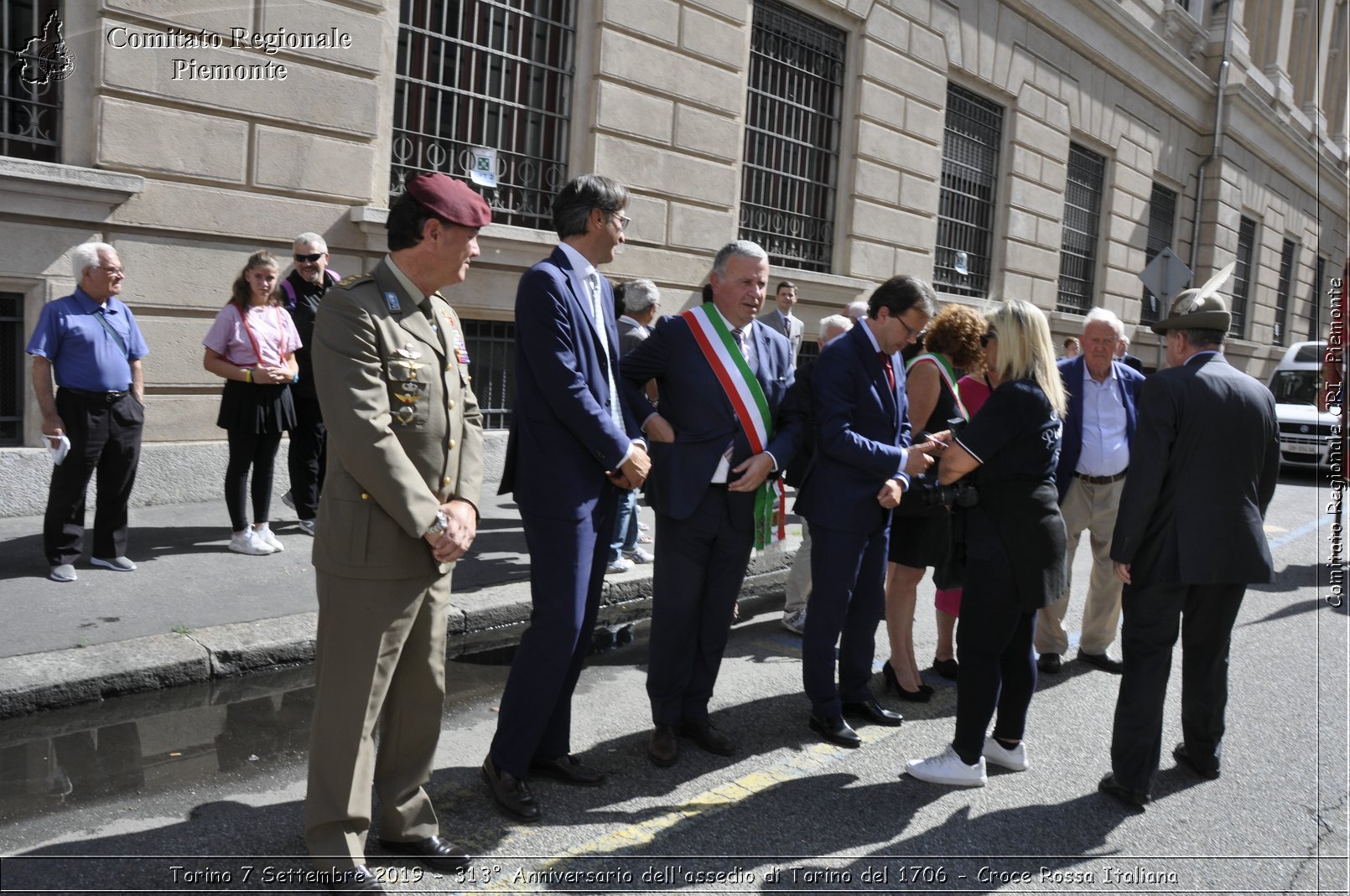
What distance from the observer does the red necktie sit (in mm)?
4664

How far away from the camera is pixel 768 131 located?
501 inches

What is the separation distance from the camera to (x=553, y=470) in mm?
3770

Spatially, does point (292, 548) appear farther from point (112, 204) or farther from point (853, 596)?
point (853, 596)

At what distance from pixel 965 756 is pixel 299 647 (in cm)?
310

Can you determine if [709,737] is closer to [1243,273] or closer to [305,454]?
[305,454]

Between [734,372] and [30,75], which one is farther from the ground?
[30,75]

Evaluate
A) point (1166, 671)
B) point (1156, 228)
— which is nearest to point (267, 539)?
point (1166, 671)

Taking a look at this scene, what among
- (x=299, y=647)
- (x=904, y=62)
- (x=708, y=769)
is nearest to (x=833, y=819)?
(x=708, y=769)

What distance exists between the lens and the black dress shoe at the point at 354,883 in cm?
303

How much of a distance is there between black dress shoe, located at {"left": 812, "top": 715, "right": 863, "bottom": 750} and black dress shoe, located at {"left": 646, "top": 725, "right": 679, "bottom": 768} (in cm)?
68

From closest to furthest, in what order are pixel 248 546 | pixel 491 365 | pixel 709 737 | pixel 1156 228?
pixel 709 737 < pixel 248 546 < pixel 491 365 < pixel 1156 228

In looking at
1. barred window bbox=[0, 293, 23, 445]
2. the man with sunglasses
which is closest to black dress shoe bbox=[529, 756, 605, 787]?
the man with sunglasses

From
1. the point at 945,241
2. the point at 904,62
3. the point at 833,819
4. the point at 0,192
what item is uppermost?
the point at 904,62

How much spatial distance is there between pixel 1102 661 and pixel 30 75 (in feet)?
25.0
